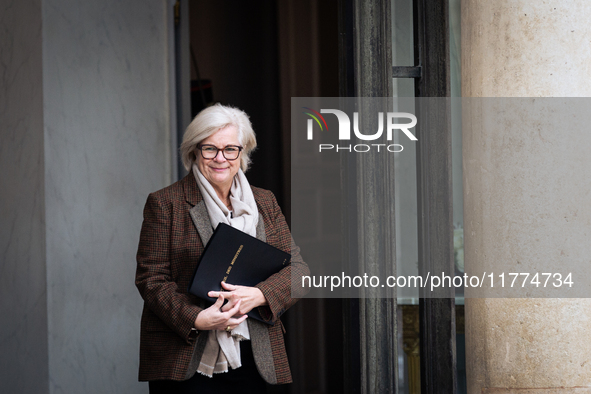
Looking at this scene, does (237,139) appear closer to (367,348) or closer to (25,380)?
(367,348)

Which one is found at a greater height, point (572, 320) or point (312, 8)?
point (312, 8)

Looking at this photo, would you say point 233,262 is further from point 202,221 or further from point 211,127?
point 211,127

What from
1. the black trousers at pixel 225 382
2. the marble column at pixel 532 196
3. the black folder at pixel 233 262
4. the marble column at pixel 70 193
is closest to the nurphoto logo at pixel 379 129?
the marble column at pixel 532 196

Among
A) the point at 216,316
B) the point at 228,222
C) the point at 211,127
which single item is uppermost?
the point at 211,127

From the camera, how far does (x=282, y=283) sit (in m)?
1.75

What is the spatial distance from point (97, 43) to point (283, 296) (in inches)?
80.5

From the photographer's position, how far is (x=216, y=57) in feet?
11.1

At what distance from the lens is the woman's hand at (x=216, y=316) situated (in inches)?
63.5

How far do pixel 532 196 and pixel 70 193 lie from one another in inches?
87.1

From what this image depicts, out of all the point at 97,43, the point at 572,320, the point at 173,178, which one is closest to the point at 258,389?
the point at 572,320

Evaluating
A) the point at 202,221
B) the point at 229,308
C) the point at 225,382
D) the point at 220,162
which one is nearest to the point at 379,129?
the point at 220,162

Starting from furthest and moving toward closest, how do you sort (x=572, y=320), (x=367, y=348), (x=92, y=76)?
(x=92, y=76), (x=367, y=348), (x=572, y=320)

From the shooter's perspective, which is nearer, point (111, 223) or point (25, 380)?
point (25, 380)

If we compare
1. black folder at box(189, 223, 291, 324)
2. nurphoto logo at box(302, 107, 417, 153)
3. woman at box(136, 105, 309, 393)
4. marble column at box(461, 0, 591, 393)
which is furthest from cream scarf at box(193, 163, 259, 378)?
marble column at box(461, 0, 591, 393)
